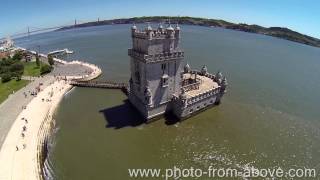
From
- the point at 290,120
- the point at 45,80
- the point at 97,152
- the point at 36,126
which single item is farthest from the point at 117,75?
the point at 290,120

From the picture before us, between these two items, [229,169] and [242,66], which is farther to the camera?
[242,66]

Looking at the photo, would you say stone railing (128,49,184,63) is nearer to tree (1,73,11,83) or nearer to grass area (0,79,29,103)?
grass area (0,79,29,103)

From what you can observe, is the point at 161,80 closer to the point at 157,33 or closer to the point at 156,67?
the point at 156,67

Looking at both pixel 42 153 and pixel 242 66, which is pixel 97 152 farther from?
pixel 242 66

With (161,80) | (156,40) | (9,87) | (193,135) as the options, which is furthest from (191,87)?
(9,87)

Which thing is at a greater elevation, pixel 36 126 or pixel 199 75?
pixel 199 75

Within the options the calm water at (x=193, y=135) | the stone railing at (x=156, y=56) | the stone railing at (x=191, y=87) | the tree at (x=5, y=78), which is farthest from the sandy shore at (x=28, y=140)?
the stone railing at (x=191, y=87)
